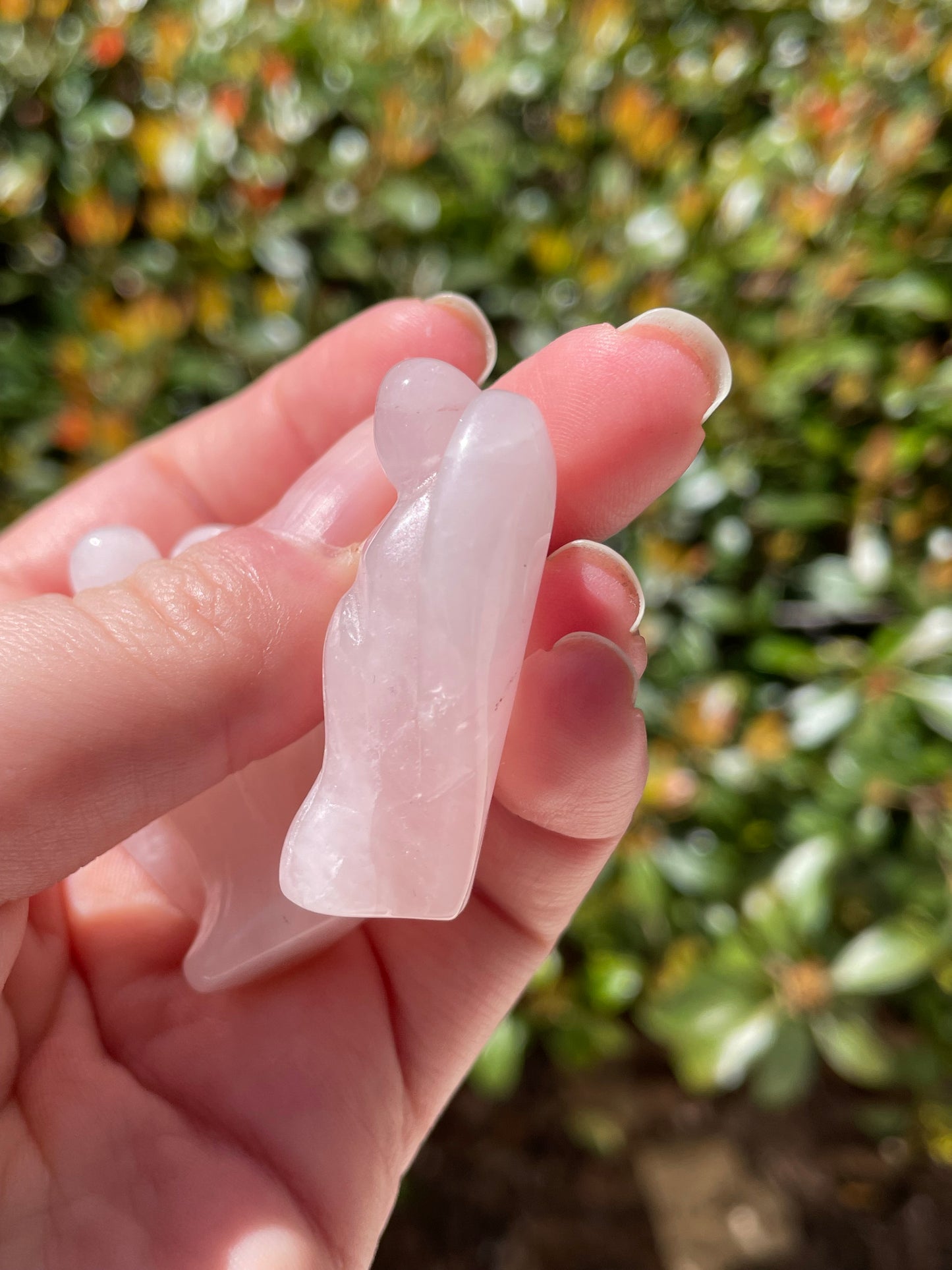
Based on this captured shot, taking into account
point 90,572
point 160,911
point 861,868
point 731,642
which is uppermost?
point 90,572

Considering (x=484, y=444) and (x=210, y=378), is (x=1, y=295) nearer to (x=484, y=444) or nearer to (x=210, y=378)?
(x=210, y=378)

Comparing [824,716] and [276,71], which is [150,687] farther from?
[276,71]

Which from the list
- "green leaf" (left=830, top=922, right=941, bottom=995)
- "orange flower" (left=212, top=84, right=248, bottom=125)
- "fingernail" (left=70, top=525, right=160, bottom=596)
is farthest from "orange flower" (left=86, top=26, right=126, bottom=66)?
"green leaf" (left=830, top=922, right=941, bottom=995)

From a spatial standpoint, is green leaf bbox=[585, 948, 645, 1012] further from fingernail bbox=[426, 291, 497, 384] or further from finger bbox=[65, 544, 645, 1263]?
fingernail bbox=[426, 291, 497, 384]

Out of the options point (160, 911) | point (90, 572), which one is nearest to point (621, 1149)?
point (160, 911)

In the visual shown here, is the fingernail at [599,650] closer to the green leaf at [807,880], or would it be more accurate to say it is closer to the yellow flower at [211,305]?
the green leaf at [807,880]

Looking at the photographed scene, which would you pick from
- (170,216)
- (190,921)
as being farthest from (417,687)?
(170,216)
